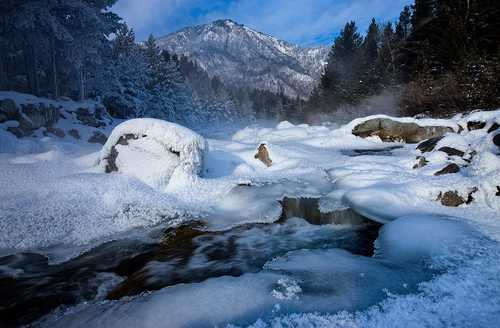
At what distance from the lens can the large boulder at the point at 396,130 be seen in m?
12.1

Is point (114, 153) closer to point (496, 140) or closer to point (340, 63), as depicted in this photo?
point (496, 140)

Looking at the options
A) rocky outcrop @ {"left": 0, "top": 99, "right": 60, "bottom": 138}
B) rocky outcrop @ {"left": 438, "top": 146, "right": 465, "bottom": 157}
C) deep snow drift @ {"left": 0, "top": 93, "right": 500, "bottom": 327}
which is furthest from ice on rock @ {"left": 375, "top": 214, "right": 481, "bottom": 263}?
rocky outcrop @ {"left": 0, "top": 99, "right": 60, "bottom": 138}

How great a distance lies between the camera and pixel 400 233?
4.25 meters

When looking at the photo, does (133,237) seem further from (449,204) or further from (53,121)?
(53,121)

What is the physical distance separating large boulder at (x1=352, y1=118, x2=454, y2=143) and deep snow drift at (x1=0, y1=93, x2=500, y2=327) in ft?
6.33

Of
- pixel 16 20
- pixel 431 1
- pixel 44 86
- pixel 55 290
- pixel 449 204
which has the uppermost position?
pixel 431 1

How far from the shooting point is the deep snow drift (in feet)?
8.66

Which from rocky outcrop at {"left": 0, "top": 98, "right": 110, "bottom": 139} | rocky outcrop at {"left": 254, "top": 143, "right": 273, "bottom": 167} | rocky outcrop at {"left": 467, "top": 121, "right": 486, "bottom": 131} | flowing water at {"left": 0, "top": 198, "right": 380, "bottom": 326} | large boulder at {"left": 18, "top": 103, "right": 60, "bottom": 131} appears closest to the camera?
flowing water at {"left": 0, "top": 198, "right": 380, "bottom": 326}

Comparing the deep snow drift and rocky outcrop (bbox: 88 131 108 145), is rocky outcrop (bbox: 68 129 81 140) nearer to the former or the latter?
rocky outcrop (bbox: 88 131 108 145)

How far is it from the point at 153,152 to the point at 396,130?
1063cm

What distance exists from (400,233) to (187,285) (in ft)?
10.1

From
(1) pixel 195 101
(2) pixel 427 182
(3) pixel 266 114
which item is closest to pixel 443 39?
(2) pixel 427 182

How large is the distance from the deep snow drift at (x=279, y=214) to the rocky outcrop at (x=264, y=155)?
0.36 m

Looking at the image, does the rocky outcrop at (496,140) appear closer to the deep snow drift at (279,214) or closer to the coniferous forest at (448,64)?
the deep snow drift at (279,214)
